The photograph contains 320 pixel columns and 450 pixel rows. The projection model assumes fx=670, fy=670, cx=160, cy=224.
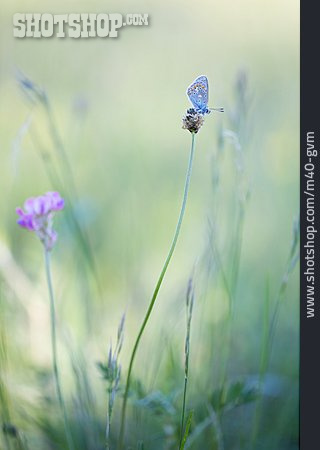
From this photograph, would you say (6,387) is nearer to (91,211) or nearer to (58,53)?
(91,211)

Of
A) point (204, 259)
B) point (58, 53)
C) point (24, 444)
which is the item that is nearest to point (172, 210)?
point (204, 259)

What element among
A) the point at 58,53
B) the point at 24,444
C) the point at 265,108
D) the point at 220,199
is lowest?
the point at 24,444
